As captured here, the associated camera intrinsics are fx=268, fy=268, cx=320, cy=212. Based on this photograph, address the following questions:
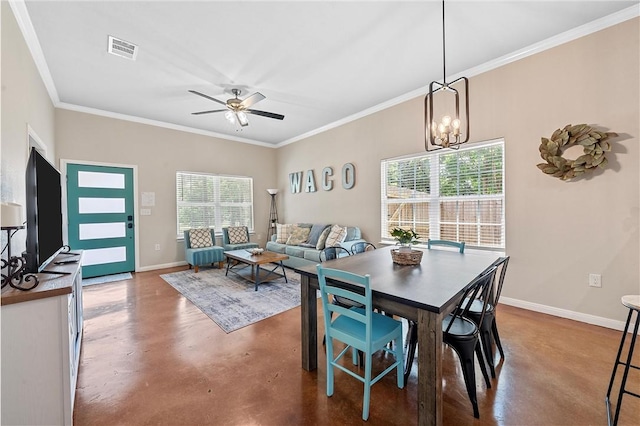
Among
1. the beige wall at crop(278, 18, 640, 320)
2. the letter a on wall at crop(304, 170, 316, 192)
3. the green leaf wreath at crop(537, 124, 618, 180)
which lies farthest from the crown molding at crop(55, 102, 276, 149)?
the green leaf wreath at crop(537, 124, 618, 180)

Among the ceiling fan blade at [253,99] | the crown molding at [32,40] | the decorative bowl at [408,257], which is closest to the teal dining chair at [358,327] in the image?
the decorative bowl at [408,257]

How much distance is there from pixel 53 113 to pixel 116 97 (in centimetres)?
107

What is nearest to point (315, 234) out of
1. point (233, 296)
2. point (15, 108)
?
point (233, 296)

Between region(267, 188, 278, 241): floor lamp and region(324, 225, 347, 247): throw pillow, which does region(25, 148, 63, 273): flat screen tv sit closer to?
region(324, 225, 347, 247): throw pillow

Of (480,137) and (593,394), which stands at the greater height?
(480,137)

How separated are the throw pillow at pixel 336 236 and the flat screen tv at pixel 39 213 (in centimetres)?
360

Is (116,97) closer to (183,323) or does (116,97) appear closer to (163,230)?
(163,230)

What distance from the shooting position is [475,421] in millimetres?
1559

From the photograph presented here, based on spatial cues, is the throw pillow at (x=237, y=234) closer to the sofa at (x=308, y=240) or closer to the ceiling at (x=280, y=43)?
the sofa at (x=308, y=240)

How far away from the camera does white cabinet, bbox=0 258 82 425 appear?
1299mm

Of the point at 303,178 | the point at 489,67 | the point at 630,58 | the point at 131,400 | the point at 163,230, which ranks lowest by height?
the point at 131,400

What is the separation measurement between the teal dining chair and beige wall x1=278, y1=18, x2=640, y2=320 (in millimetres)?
2362

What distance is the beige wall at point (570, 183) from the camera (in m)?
2.56

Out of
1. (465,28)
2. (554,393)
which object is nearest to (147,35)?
(465,28)
